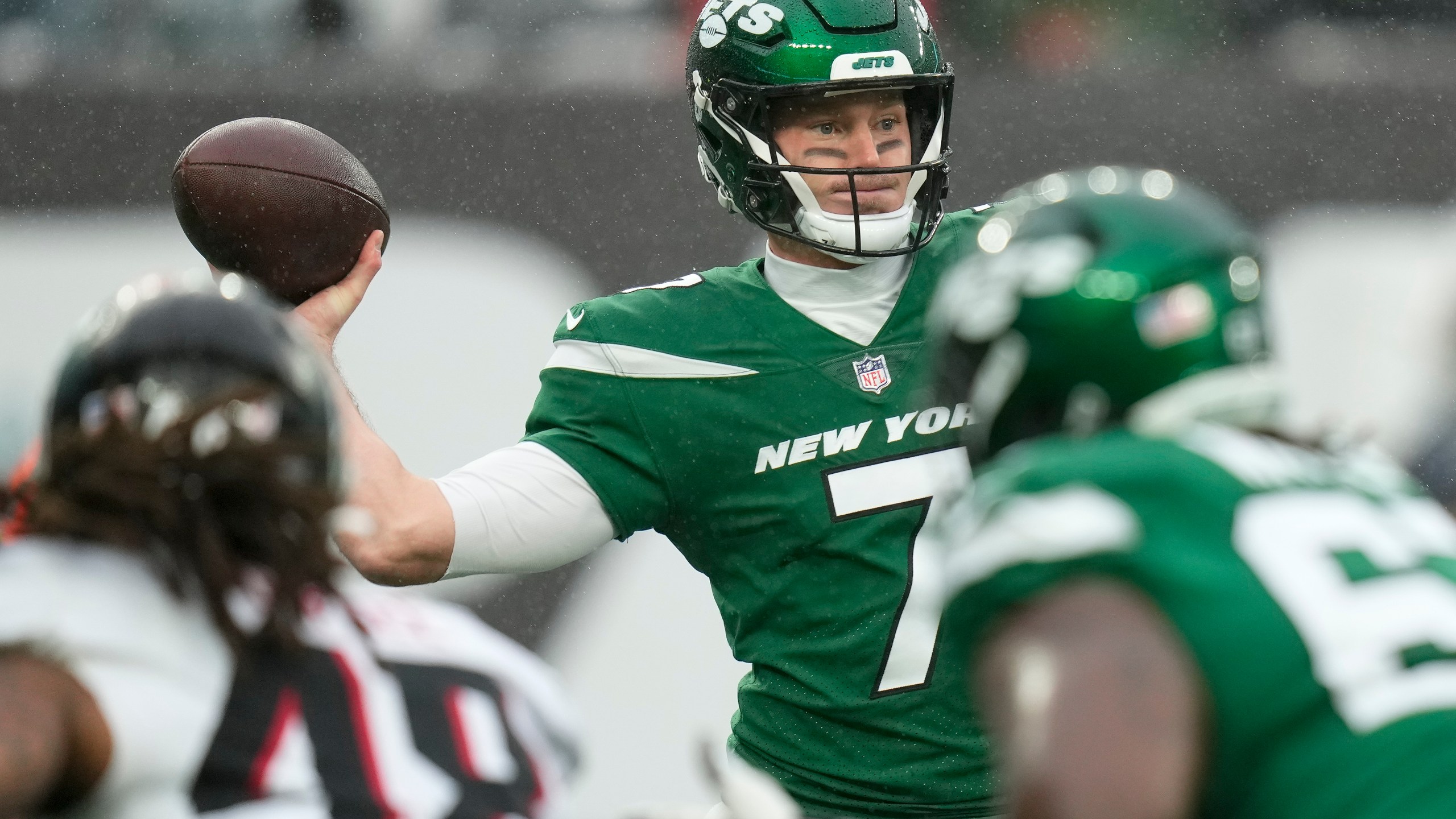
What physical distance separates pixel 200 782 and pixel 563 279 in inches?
156

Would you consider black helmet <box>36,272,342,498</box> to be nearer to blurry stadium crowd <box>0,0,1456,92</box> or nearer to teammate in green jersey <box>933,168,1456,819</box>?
→ teammate in green jersey <box>933,168,1456,819</box>

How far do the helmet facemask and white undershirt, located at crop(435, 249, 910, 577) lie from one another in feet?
0.33

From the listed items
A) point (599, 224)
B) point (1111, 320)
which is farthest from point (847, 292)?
point (599, 224)

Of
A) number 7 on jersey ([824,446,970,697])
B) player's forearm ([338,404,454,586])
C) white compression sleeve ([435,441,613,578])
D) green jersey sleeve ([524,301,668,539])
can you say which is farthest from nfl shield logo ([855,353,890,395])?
player's forearm ([338,404,454,586])

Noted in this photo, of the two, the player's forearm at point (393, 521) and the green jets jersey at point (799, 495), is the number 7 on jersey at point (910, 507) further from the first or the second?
the player's forearm at point (393, 521)

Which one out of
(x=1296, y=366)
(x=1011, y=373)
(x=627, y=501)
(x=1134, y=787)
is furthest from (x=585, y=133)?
(x=1134, y=787)

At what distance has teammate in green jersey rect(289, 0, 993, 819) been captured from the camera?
8.74 ft

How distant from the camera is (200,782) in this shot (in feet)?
4.99

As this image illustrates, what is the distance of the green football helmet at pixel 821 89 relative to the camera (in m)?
2.85

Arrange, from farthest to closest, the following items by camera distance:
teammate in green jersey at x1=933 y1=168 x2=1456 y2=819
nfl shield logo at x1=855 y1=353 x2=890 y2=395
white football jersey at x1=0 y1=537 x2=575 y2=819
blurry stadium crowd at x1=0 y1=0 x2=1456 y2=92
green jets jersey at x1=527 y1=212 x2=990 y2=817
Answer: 1. blurry stadium crowd at x1=0 y1=0 x2=1456 y2=92
2. nfl shield logo at x1=855 y1=353 x2=890 y2=395
3. green jets jersey at x1=527 y1=212 x2=990 y2=817
4. white football jersey at x1=0 y1=537 x2=575 y2=819
5. teammate in green jersey at x1=933 y1=168 x2=1456 y2=819

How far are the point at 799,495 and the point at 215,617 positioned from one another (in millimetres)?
1279

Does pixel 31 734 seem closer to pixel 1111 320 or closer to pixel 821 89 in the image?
pixel 1111 320

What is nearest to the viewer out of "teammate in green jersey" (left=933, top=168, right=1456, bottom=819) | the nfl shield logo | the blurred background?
"teammate in green jersey" (left=933, top=168, right=1456, bottom=819)

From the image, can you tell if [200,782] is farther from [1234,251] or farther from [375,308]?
[375,308]
